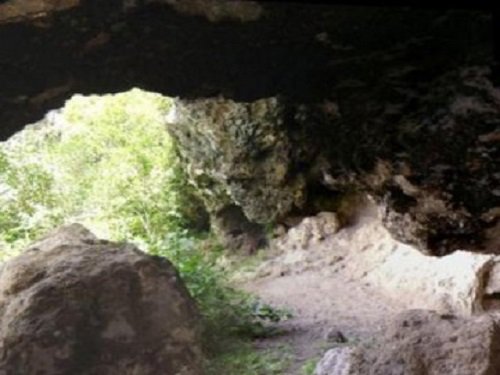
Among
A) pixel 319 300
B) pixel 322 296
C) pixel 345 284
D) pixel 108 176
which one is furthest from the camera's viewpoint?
pixel 108 176

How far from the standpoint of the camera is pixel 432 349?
395 cm

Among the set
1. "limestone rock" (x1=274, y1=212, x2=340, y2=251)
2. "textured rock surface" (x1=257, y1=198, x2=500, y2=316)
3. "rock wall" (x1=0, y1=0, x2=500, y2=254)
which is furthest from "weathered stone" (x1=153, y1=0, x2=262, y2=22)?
"limestone rock" (x1=274, y1=212, x2=340, y2=251)

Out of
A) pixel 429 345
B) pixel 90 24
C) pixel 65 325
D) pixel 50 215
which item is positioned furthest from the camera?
pixel 50 215

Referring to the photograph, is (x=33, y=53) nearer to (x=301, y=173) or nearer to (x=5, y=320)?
(x=5, y=320)

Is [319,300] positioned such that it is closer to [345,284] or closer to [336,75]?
[345,284]

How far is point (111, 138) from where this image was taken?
953 cm

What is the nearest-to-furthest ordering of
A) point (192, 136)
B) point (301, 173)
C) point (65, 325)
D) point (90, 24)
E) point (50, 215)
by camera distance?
point (90, 24)
point (65, 325)
point (301, 173)
point (192, 136)
point (50, 215)

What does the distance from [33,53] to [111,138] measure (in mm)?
6227

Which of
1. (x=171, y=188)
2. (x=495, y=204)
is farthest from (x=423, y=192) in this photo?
(x=171, y=188)

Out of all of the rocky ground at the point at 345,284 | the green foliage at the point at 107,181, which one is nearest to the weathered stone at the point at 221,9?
the rocky ground at the point at 345,284

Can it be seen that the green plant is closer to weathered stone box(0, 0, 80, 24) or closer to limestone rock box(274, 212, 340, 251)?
limestone rock box(274, 212, 340, 251)

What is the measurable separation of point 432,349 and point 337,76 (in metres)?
1.64

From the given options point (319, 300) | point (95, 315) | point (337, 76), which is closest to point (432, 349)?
point (337, 76)

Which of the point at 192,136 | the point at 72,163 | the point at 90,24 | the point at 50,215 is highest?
the point at 90,24
